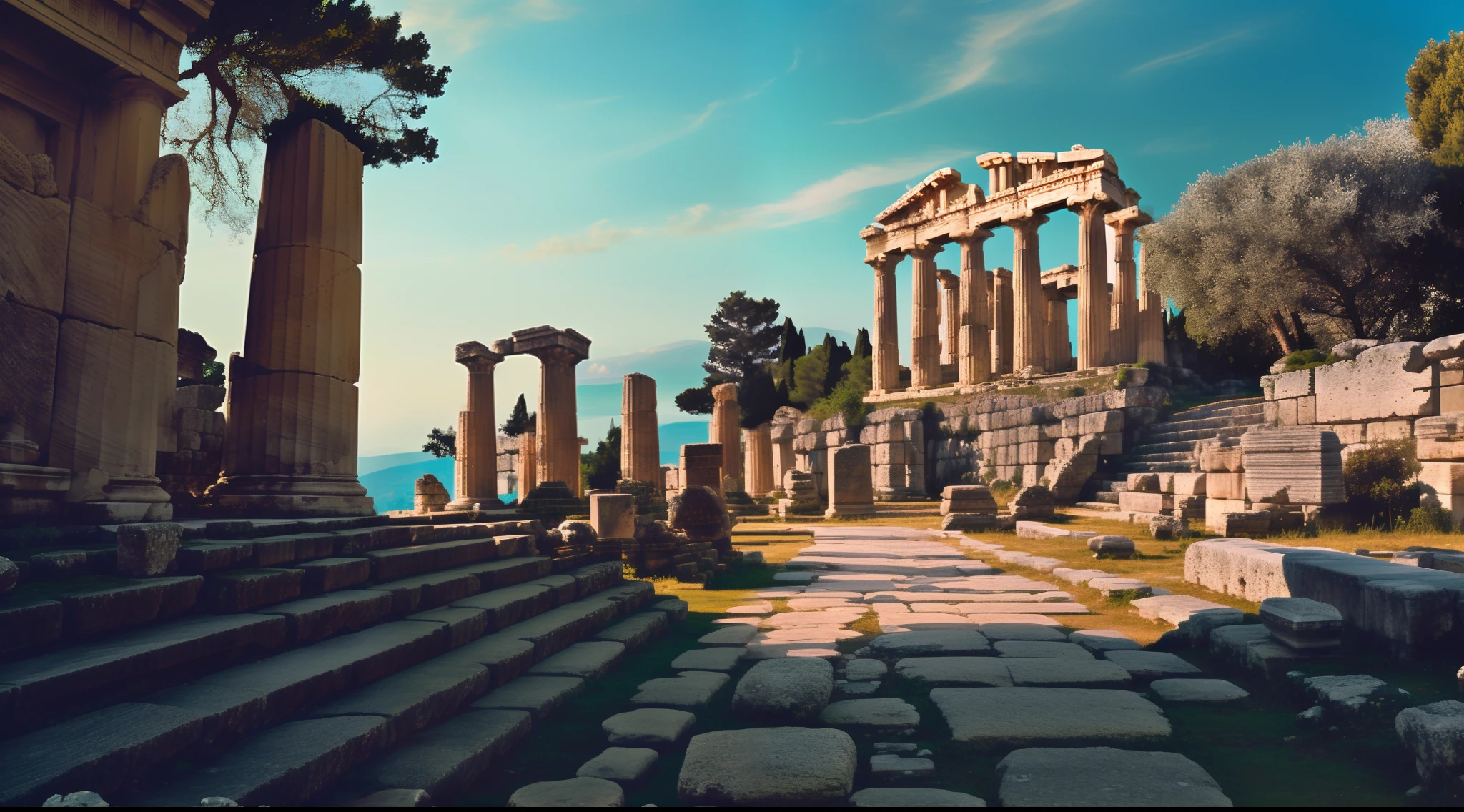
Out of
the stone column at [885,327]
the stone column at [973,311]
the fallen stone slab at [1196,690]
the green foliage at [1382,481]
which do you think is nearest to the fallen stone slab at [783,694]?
the fallen stone slab at [1196,690]

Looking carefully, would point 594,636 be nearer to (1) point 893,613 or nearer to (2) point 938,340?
(1) point 893,613

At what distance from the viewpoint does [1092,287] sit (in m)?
24.8

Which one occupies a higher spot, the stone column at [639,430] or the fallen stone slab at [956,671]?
the stone column at [639,430]

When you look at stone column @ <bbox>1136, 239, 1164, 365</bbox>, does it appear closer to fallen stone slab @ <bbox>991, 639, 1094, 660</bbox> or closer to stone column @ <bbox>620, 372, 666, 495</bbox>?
stone column @ <bbox>620, 372, 666, 495</bbox>

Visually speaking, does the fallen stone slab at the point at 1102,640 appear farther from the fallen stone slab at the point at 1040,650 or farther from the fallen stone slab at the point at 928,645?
the fallen stone slab at the point at 928,645

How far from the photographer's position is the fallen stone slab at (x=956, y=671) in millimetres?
4152

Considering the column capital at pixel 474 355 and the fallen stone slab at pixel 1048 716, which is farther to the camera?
the column capital at pixel 474 355

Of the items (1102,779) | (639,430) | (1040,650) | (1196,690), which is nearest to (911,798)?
(1102,779)

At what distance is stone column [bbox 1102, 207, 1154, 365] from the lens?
25.4 m

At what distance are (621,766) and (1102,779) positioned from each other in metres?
1.61

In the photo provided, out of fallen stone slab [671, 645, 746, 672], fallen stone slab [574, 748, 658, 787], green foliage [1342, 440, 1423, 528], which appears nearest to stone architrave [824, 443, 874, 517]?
green foliage [1342, 440, 1423, 528]

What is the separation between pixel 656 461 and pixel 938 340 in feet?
48.4

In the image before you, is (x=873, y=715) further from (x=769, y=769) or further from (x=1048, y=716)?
(x=769, y=769)

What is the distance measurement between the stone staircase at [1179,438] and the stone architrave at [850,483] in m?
4.65
